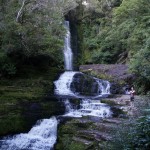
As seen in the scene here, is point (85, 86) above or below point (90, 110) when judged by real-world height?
above

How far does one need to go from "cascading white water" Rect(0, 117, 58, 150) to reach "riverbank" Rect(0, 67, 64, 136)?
36cm

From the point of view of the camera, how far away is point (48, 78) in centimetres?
2153

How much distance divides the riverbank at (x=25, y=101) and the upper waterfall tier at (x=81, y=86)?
0.71 meters

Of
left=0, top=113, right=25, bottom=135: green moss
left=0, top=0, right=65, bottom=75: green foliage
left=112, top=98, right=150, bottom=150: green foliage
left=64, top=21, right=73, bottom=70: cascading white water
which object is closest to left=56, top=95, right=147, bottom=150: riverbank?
left=0, top=113, right=25, bottom=135: green moss

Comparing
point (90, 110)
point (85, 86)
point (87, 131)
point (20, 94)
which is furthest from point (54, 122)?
point (85, 86)

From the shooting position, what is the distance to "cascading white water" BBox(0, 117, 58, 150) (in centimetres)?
1221

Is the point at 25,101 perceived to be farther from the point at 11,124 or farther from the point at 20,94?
the point at 11,124

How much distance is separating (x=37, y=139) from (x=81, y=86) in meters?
8.58

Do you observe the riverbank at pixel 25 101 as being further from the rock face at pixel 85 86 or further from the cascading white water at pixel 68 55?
the cascading white water at pixel 68 55

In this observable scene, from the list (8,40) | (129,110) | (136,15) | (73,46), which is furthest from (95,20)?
(129,110)

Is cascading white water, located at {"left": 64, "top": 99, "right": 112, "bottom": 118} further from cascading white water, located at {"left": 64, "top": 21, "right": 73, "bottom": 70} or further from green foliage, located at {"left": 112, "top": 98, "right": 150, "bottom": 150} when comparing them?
cascading white water, located at {"left": 64, "top": 21, "right": 73, "bottom": 70}

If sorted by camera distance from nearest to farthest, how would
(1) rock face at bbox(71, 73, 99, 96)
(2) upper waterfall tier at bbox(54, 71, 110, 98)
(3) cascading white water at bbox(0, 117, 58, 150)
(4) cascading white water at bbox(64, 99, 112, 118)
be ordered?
(3) cascading white water at bbox(0, 117, 58, 150) < (4) cascading white water at bbox(64, 99, 112, 118) < (2) upper waterfall tier at bbox(54, 71, 110, 98) < (1) rock face at bbox(71, 73, 99, 96)

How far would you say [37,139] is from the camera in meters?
12.6

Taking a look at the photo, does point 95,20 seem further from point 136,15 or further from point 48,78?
point 48,78
